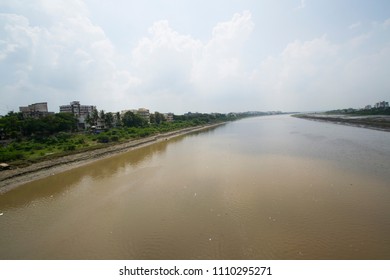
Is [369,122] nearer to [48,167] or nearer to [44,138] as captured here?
[48,167]

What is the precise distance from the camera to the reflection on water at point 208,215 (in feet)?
20.9

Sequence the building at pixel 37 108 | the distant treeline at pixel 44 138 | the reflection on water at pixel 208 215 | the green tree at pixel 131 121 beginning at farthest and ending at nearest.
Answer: the building at pixel 37 108
the green tree at pixel 131 121
the distant treeline at pixel 44 138
the reflection on water at pixel 208 215

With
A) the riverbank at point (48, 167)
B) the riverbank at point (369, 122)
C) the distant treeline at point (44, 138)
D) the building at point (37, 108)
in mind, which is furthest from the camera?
the building at point (37, 108)

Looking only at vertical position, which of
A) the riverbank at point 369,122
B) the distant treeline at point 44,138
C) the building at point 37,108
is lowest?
the riverbank at point 369,122

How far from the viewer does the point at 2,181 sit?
44.9 feet

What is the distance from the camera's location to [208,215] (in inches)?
328

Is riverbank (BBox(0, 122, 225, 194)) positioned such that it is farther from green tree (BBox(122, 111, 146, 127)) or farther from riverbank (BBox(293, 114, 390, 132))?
riverbank (BBox(293, 114, 390, 132))

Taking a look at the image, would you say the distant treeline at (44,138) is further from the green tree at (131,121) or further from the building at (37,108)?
the building at (37,108)

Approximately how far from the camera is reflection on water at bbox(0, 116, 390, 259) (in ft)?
20.9

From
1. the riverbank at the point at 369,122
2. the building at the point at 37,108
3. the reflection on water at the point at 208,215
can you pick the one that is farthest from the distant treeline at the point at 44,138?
the riverbank at the point at 369,122

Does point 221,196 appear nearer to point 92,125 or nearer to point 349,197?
point 349,197

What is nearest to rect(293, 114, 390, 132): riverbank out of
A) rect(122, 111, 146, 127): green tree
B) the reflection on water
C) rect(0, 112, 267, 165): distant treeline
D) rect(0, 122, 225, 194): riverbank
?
the reflection on water

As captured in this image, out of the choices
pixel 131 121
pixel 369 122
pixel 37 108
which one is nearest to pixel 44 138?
pixel 131 121

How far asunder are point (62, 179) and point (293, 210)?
1485 centimetres
